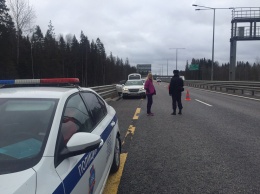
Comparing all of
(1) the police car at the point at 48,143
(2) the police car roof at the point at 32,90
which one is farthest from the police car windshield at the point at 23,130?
(2) the police car roof at the point at 32,90

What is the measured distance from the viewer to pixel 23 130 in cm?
285

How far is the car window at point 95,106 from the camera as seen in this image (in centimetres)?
400

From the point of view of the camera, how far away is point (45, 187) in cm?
209

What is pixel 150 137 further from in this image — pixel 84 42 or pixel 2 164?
pixel 84 42

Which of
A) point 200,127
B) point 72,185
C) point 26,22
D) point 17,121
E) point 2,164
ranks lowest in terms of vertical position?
point 200,127

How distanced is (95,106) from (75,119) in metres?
1.04

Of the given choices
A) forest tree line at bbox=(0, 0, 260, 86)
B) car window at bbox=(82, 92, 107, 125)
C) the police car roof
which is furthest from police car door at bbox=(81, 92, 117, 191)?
forest tree line at bbox=(0, 0, 260, 86)

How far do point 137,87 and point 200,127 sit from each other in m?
13.7

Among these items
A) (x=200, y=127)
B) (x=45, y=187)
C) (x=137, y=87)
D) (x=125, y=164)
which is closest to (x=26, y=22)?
(x=137, y=87)

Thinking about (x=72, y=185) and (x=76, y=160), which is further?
(x=76, y=160)

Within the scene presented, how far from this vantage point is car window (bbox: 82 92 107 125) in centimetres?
400

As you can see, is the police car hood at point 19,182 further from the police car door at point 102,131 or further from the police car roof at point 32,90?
the police car roof at point 32,90

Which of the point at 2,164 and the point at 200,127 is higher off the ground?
the point at 2,164

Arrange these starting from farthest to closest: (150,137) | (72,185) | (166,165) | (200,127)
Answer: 1. (200,127)
2. (150,137)
3. (166,165)
4. (72,185)
